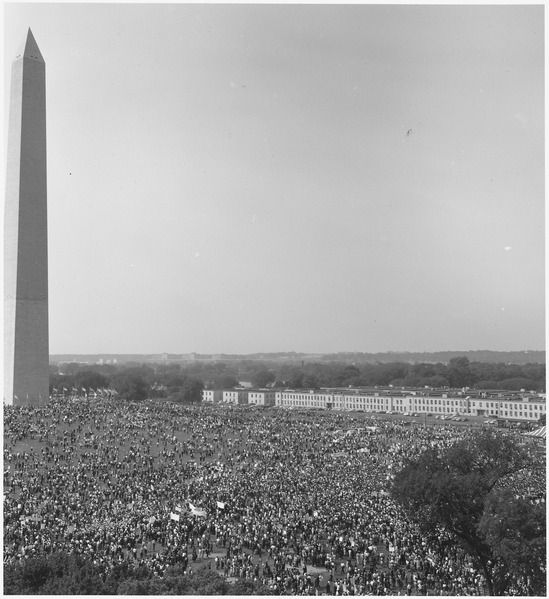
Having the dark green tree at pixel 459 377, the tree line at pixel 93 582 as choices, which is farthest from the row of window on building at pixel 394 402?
the tree line at pixel 93 582

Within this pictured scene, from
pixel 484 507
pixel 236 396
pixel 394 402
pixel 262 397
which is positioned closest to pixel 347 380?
pixel 262 397

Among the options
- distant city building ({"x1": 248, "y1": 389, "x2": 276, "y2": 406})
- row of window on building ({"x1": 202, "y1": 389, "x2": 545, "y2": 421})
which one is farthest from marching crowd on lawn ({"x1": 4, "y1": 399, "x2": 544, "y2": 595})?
distant city building ({"x1": 248, "y1": 389, "x2": 276, "y2": 406})

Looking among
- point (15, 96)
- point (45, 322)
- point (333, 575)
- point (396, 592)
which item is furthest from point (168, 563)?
point (15, 96)

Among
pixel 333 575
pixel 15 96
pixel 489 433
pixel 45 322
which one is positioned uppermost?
pixel 15 96

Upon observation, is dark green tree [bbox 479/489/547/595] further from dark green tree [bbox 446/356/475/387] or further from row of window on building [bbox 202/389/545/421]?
dark green tree [bbox 446/356/475/387]

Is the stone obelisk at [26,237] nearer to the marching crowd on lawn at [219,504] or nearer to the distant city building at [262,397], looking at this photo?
the marching crowd on lawn at [219,504]

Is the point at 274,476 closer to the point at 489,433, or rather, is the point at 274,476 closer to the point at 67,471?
the point at 67,471

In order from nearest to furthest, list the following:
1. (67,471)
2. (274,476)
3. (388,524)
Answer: (388,524), (67,471), (274,476)
